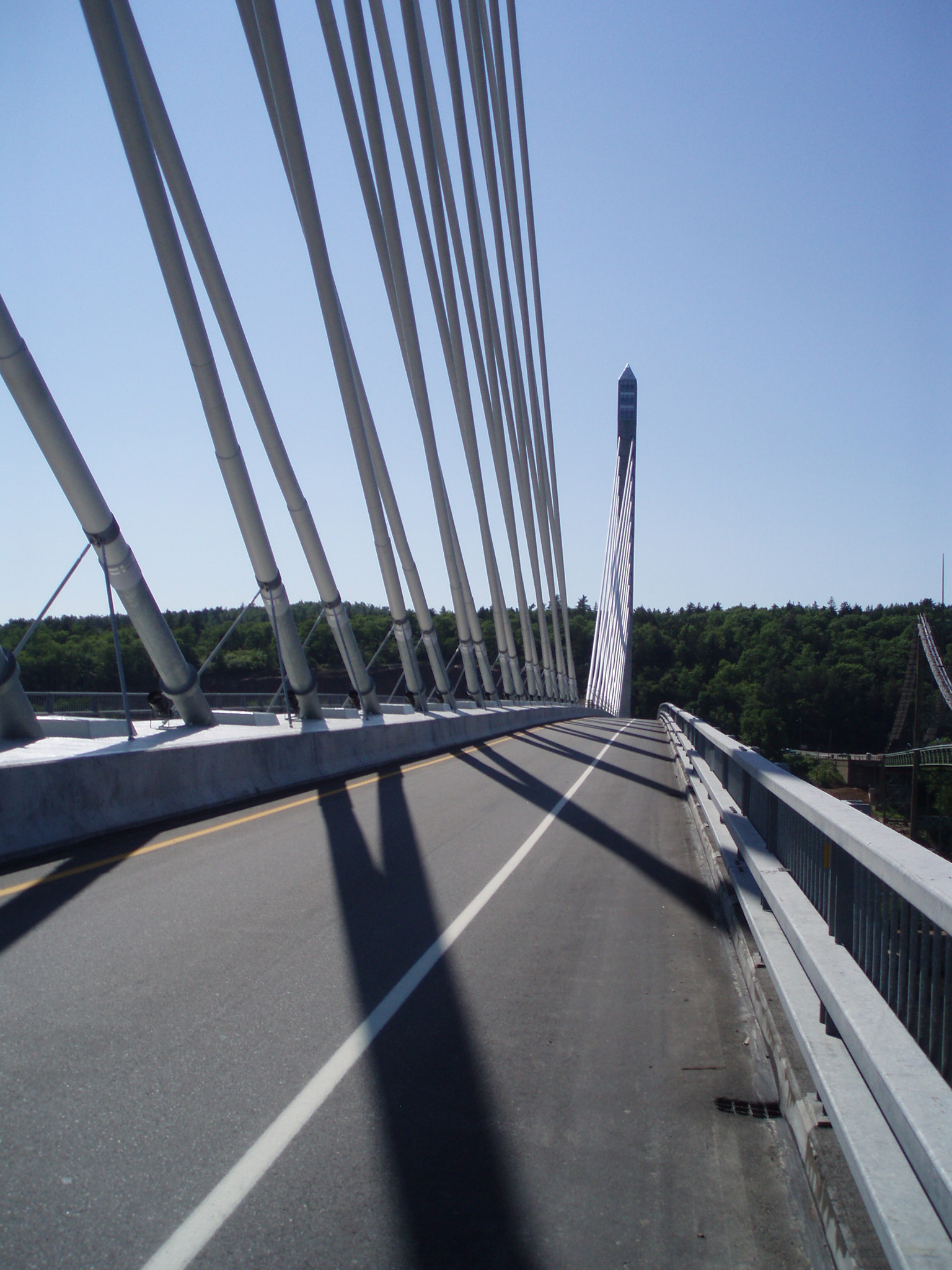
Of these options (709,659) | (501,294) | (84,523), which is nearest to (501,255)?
(501,294)

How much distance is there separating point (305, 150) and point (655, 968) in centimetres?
1465

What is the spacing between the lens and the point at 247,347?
15250 millimetres

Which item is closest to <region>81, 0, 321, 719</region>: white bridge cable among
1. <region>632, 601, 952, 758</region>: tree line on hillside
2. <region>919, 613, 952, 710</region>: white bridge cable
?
<region>919, 613, 952, 710</region>: white bridge cable

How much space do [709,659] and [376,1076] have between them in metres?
117

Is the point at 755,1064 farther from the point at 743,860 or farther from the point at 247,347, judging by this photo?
the point at 247,347

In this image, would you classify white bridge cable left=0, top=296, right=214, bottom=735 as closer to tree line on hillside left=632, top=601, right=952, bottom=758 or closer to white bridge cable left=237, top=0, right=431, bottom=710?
white bridge cable left=237, top=0, right=431, bottom=710

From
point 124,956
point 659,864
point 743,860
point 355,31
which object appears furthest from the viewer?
point 355,31

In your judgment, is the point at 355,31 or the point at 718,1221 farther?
the point at 355,31

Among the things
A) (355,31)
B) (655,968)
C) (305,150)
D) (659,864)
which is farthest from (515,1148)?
(355,31)

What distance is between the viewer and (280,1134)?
3.13 meters

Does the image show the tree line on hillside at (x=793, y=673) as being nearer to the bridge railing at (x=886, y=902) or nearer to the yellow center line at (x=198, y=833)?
the yellow center line at (x=198, y=833)

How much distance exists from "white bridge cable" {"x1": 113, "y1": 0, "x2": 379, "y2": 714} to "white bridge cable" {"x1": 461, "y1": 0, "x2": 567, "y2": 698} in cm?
1186

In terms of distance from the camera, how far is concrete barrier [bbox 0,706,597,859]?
25.3ft

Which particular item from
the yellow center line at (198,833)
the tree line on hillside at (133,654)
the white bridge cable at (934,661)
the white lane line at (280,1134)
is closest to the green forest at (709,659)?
the tree line on hillside at (133,654)
